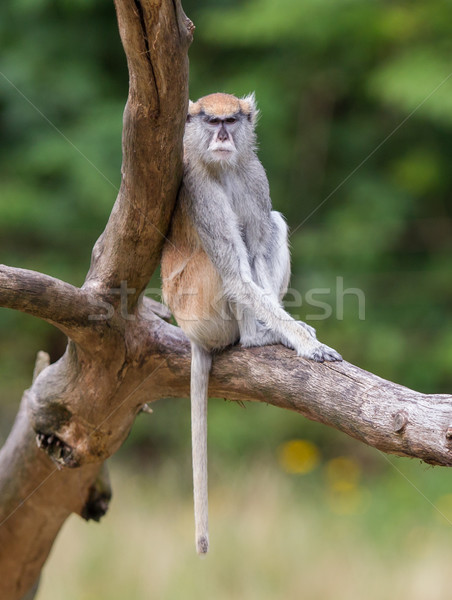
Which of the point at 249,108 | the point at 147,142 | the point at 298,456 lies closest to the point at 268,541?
the point at 298,456

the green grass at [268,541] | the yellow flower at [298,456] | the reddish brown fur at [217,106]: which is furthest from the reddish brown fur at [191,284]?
the yellow flower at [298,456]

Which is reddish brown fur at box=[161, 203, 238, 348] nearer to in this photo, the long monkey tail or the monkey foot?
the long monkey tail

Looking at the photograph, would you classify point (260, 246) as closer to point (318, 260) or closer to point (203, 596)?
point (203, 596)

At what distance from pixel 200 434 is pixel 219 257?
76 cm

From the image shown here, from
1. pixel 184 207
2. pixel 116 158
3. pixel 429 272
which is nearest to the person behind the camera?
pixel 184 207

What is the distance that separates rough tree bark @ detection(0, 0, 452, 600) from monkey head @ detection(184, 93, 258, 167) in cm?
41

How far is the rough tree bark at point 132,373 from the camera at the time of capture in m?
2.39

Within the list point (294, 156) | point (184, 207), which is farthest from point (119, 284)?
point (294, 156)

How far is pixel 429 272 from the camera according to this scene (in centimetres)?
679

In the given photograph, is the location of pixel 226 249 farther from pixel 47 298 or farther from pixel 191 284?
pixel 47 298

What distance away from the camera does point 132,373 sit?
3139mm

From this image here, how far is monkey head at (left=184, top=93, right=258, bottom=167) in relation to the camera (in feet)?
10.6

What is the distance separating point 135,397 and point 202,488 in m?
0.53

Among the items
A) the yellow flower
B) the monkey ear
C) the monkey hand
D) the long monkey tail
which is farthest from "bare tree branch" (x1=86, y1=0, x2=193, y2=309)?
the yellow flower
